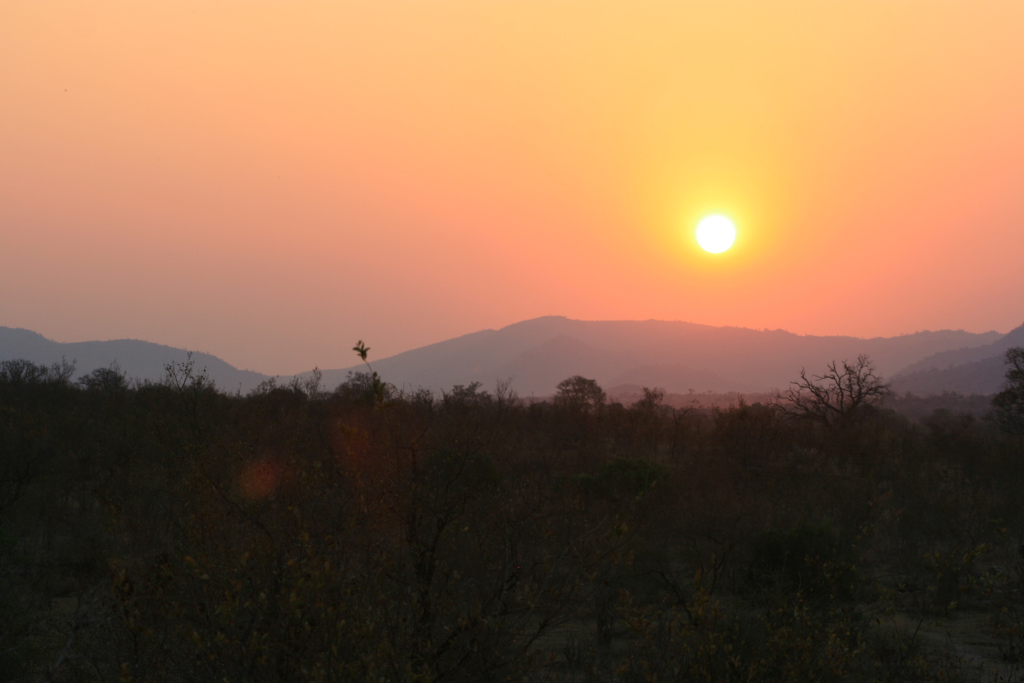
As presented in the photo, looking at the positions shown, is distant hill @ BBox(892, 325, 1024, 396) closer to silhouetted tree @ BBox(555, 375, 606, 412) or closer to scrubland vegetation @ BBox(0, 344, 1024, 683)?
silhouetted tree @ BBox(555, 375, 606, 412)

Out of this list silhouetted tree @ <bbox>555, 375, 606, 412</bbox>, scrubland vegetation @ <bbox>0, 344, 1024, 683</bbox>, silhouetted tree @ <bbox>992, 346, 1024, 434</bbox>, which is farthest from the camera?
silhouetted tree @ <bbox>555, 375, 606, 412</bbox>

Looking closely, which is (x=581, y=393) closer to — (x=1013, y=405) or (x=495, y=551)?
(x=1013, y=405)

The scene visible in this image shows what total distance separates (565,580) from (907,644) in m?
5.11

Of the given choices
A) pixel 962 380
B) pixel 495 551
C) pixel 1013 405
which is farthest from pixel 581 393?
pixel 962 380

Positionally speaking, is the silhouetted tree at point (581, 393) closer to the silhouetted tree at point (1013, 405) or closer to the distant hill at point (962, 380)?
the silhouetted tree at point (1013, 405)

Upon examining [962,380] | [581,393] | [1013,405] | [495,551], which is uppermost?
[962,380]

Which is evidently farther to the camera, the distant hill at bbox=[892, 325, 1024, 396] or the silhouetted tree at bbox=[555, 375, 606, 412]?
the distant hill at bbox=[892, 325, 1024, 396]

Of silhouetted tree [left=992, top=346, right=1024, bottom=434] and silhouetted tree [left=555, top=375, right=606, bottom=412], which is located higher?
silhouetted tree [left=555, top=375, right=606, bottom=412]

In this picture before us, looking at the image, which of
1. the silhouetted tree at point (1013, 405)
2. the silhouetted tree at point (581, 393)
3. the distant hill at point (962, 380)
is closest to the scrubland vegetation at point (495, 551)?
the silhouetted tree at point (1013, 405)

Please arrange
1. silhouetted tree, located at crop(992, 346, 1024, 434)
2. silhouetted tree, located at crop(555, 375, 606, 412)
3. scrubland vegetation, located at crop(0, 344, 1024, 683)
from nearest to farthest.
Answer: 1. scrubland vegetation, located at crop(0, 344, 1024, 683)
2. silhouetted tree, located at crop(992, 346, 1024, 434)
3. silhouetted tree, located at crop(555, 375, 606, 412)

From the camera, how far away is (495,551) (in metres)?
4.98

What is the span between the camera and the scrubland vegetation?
352 centimetres

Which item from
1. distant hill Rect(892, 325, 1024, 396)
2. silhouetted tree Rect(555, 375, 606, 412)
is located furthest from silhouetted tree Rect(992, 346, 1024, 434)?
distant hill Rect(892, 325, 1024, 396)

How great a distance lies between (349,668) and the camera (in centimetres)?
318
